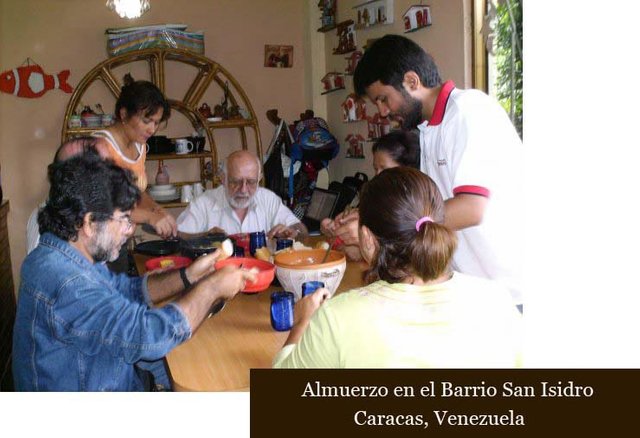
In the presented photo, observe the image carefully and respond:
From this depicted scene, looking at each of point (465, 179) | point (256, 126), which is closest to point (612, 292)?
point (465, 179)

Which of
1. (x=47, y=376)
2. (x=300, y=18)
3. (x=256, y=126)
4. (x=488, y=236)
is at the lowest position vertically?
(x=47, y=376)

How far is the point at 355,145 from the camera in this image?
336cm

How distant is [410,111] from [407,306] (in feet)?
2.73

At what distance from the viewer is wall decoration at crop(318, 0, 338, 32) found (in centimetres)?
345

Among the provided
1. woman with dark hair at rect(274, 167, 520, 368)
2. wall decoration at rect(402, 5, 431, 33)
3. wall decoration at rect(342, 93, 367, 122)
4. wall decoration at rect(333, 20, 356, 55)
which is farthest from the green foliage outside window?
wall decoration at rect(333, 20, 356, 55)

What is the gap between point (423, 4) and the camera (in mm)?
2322

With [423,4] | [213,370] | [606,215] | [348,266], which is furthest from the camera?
[423,4]

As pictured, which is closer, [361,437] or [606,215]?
[361,437]

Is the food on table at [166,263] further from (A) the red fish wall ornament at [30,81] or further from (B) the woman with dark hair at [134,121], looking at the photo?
(A) the red fish wall ornament at [30,81]

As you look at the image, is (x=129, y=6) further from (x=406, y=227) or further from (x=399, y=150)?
(x=406, y=227)

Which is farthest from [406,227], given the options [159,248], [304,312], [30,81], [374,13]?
[30,81]

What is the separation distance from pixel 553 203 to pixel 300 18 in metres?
2.87

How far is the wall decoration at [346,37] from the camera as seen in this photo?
3.21 m

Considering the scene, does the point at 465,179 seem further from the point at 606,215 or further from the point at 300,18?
the point at 300,18
